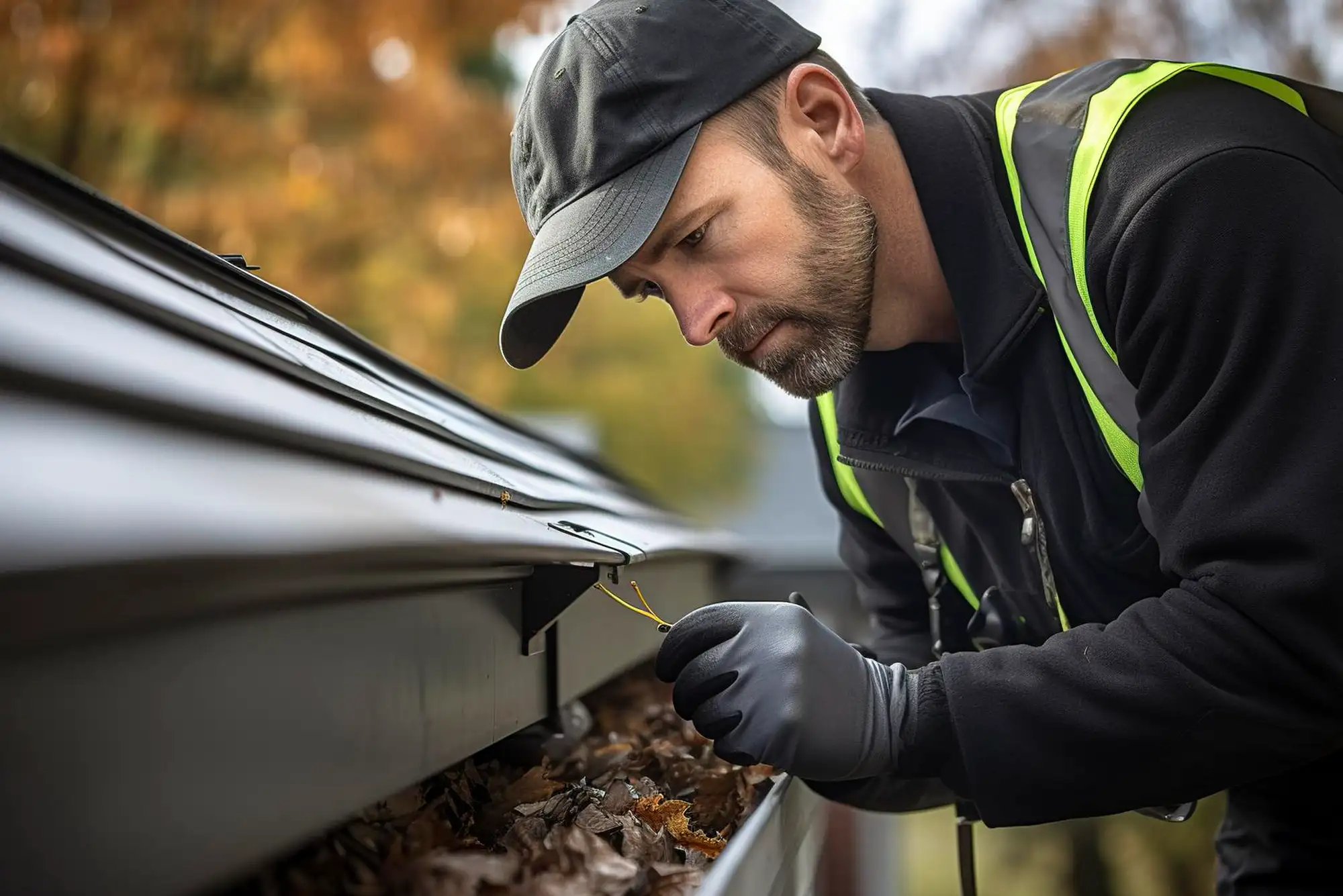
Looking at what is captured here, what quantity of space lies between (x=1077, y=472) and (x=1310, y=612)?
1.71 feet

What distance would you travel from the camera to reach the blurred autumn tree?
5664 mm

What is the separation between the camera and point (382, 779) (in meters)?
1.01

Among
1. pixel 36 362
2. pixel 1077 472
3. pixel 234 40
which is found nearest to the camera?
pixel 36 362

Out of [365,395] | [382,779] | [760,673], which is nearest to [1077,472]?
[760,673]

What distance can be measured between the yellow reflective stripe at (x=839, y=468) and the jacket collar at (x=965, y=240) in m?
0.26

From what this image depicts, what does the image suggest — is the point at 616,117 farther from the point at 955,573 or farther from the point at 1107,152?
the point at 955,573

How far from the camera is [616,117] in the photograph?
1814 millimetres

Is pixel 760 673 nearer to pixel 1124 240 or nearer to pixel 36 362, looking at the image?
pixel 1124 240

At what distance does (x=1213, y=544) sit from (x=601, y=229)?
0.98 metres

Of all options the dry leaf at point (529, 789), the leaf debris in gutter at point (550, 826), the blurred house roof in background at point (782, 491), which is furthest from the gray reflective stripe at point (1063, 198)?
the blurred house roof in background at point (782, 491)

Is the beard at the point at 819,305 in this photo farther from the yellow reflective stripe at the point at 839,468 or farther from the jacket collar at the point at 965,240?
the yellow reflective stripe at the point at 839,468

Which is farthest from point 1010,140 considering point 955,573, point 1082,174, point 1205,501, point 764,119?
point 955,573

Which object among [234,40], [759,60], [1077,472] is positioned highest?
[234,40]

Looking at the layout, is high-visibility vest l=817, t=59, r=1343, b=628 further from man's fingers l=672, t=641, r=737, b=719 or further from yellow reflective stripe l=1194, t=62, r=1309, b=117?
man's fingers l=672, t=641, r=737, b=719
